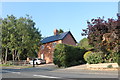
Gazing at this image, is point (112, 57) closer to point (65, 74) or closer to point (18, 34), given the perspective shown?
point (65, 74)

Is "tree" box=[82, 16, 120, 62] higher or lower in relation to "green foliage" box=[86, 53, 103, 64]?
higher

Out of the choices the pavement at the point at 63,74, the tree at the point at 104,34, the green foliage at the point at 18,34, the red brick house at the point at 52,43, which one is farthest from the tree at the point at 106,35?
the red brick house at the point at 52,43

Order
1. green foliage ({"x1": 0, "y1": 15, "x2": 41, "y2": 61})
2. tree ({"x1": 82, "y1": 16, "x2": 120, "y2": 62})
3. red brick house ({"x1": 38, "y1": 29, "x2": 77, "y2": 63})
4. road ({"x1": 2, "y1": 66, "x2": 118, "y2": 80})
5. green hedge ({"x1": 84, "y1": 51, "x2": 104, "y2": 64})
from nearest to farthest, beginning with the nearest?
road ({"x1": 2, "y1": 66, "x2": 118, "y2": 80})
tree ({"x1": 82, "y1": 16, "x2": 120, "y2": 62})
green hedge ({"x1": 84, "y1": 51, "x2": 104, "y2": 64})
green foliage ({"x1": 0, "y1": 15, "x2": 41, "y2": 61})
red brick house ({"x1": 38, "y1": 29, "x2": 77, "y2": 63})

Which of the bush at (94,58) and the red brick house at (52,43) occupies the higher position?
the red brick house at (52,43)

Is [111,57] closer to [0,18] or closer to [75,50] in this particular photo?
[75,50]

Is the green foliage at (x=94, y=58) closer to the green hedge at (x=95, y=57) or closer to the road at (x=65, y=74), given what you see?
the green hedge at (x=95, y=57)

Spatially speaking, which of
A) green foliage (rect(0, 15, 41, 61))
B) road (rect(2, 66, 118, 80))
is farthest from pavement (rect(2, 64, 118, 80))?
green foliage (rect(0, 15, 41, 61))

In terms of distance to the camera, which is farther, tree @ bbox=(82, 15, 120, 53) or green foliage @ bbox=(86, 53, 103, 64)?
Answer: green foliage @ bbox=(86, 53, 103, 64)

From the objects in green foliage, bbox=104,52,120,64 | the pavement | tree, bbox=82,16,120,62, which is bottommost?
the pavement

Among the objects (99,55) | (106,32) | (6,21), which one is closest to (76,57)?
(99,55)

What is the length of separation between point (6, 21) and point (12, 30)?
8.76 ft

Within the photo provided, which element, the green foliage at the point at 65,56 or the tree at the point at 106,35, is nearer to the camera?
the tree at the point at 106,35

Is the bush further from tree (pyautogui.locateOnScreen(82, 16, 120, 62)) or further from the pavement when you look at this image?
the pavement

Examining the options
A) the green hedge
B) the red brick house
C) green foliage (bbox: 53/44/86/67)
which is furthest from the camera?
the red brick house
